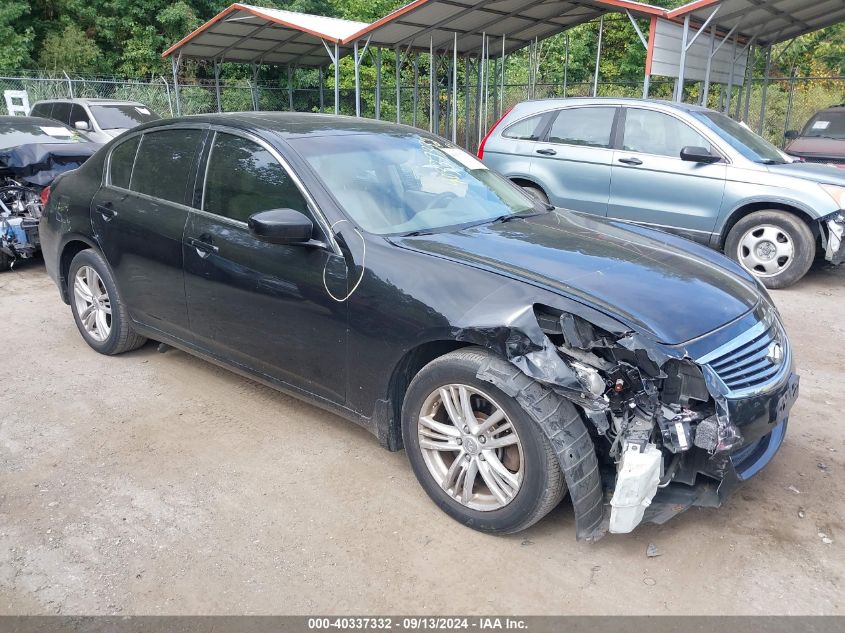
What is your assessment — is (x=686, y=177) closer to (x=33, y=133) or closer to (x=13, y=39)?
(x=33, y=133)

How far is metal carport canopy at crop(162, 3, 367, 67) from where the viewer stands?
15.8 m

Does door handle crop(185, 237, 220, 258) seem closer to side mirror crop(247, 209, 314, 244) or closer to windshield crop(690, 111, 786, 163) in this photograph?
side mirror crop(247, 209, 314, 244)

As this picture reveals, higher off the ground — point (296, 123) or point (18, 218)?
point (296, 123)

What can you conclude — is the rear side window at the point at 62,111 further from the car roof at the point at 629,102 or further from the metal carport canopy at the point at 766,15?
the metal carport canopy at the point at 766,15

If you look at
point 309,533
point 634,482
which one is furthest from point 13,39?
point 634,482

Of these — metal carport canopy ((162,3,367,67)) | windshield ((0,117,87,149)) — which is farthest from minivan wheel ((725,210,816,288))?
metal carport canopy ((162,3,367,67))

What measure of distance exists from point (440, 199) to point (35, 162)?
18.9 feet

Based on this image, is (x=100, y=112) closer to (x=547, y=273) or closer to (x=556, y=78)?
(x=547, y=273)

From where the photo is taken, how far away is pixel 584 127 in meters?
8.22

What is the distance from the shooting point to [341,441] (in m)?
3.90

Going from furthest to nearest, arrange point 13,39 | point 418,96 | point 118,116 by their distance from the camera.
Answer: point 13,39
point 418,96
point 118,116

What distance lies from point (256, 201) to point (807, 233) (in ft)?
18.8

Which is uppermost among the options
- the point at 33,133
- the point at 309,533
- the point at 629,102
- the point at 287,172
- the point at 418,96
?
the point at 418,96

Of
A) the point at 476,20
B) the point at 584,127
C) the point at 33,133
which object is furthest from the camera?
the point at 476,20
